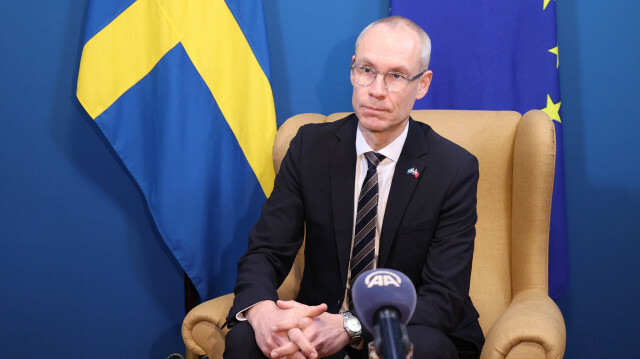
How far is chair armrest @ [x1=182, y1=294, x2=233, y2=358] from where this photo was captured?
6.29 feet

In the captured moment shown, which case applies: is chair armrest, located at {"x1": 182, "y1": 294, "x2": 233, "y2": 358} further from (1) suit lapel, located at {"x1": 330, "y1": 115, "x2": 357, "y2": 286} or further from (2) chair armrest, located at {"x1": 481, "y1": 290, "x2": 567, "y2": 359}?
(2) chair armrest, located at {"x1": 481, "y1": 290, "x2": 567, "y2": 359}

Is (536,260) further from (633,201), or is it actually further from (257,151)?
(257,151)

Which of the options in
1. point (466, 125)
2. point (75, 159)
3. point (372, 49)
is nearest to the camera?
point (372, 49)

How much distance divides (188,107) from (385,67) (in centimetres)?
94

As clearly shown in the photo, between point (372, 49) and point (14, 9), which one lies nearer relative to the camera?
point (372, 49)

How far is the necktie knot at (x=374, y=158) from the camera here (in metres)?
1.95

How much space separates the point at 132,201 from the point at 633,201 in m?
2.27

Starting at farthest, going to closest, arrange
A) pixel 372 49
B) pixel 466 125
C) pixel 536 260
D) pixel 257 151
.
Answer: pixel 257 151 → pixel 466 125 → pixel 536 260 → pixel 372 49

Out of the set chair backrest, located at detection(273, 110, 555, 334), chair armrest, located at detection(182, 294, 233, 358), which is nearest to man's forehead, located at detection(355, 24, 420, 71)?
chair backrest, located at detection(273, 110, 555, 334)

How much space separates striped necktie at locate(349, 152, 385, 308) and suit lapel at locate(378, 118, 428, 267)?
1.4 inches

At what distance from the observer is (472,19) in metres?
2.45

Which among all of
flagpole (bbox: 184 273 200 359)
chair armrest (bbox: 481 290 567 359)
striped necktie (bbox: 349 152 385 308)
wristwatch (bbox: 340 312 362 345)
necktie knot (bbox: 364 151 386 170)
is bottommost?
flagpole (bbox: 184 273 200 359)

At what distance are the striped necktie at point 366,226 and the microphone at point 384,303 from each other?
888 mm

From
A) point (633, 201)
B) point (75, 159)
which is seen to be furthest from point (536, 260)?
point (75, 159)
